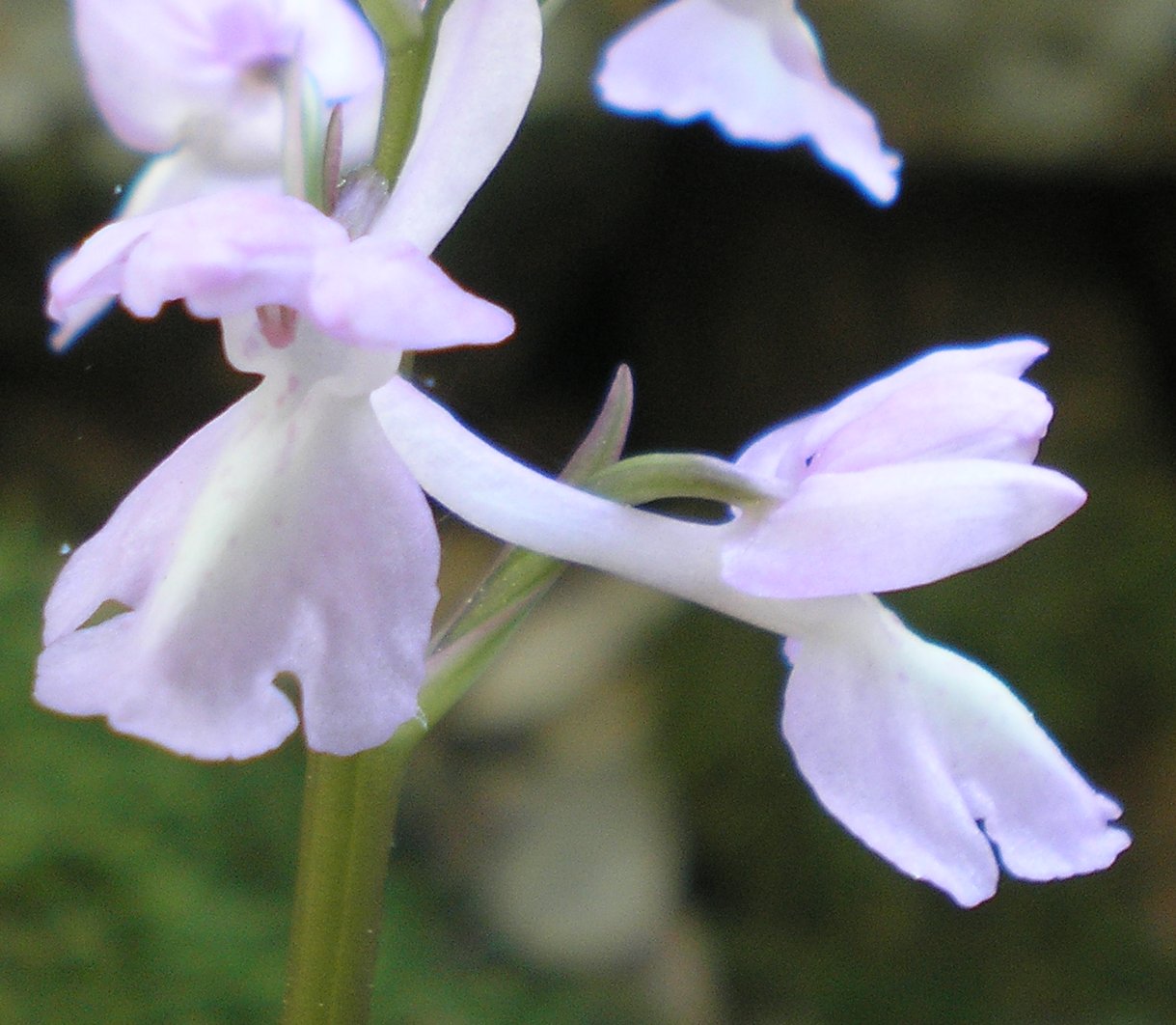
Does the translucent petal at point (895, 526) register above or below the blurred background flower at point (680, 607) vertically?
above

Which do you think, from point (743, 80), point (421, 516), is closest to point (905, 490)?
point (421, 516)

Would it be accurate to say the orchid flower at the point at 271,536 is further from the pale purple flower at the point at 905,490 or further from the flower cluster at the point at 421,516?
the pale purple flower at the point at 905,490

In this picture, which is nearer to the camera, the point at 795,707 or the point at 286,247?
the point at 286,247

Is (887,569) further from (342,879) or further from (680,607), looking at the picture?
(680,607)

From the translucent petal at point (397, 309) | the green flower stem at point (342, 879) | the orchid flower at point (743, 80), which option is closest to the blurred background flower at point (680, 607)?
the green flower stem at point (342, 879)

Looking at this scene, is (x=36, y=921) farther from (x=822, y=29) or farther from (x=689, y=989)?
(x=822, y=29)

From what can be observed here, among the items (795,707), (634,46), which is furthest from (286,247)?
(634,46)
